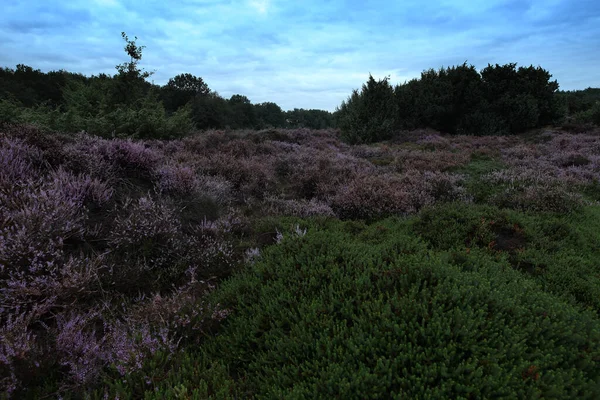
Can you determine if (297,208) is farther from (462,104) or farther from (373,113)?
(462,104)

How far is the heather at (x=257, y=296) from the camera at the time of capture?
89.5 inches

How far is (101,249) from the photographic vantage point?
4.04 m

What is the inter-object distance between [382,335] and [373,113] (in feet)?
77.1

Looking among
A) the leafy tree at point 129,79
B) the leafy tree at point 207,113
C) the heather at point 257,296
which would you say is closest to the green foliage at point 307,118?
the leafy tree at point 207,113

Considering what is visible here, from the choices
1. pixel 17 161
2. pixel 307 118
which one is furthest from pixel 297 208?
pixel 307 118

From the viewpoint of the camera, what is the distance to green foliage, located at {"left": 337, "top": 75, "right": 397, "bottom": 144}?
23172 millimetres

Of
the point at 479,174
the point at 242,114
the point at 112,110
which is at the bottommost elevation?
the point at 479,174

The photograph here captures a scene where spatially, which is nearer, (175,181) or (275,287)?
(275,287)

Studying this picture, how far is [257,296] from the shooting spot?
3.37m

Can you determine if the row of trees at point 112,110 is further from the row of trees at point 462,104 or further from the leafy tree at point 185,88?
the leafy tree at point 185,88

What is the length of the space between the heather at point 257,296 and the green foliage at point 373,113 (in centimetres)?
1761

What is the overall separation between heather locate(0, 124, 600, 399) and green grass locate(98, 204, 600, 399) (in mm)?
18

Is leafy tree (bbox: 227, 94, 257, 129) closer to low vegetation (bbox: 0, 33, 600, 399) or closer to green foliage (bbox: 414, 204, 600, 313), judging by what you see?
low vegetation (bbox: 0, 33, 600, 399)

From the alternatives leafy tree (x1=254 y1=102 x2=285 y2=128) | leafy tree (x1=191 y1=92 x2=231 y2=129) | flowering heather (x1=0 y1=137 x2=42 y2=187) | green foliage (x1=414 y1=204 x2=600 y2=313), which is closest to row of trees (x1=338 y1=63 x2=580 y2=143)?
green foliage (x1=414 y1=204 x2=600 y2=313)
